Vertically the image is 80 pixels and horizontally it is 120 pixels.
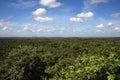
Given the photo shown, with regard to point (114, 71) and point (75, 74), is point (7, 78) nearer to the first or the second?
point (75, 74)

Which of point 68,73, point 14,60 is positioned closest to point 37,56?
point 14,60

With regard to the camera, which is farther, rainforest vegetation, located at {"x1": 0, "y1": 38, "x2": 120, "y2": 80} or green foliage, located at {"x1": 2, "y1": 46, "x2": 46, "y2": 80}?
green foliage, located at {"x1": 2, "y1": 46, "x2": 46, "y2": 80}

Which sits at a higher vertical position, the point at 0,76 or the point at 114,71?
the point at 114,71

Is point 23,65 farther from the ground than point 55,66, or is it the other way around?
point 55,66

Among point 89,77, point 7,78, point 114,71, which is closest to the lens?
point 89,77

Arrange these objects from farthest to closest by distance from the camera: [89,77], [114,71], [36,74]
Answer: [36,74]
[114,71]
[89,77]

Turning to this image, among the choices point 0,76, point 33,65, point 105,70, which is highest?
point 105,70

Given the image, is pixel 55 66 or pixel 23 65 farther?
pixel 23 65

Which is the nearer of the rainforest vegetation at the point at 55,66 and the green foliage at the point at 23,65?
the rainforest vegetation at the point at 55,66

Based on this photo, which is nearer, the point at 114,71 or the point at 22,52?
the point at 114,71

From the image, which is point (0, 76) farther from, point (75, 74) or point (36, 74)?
point (75, 74)
